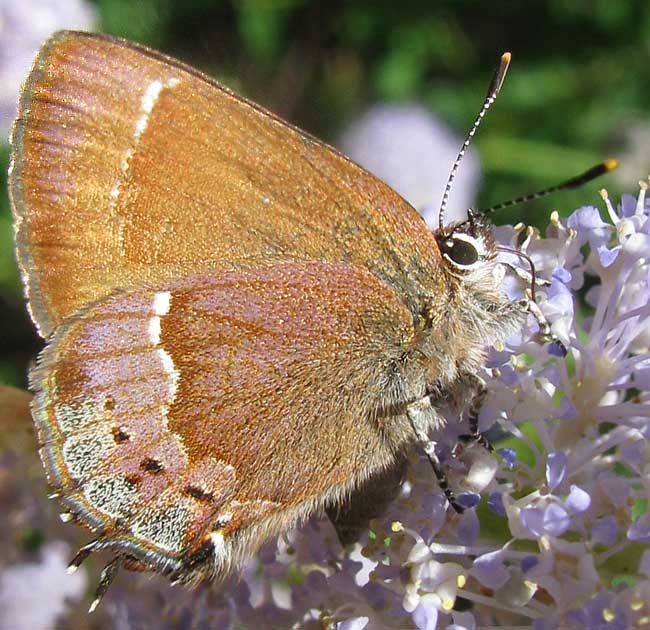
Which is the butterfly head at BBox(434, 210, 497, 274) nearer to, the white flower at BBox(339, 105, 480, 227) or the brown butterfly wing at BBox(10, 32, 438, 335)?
the brown butterfly wing at BBox(10, 32, 438, 335)

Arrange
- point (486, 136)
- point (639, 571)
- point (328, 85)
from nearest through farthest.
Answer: point (639, 571)
point (486, 136)
point (328, 85)

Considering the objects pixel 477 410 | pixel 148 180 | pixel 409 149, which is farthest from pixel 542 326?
pixel 409 149

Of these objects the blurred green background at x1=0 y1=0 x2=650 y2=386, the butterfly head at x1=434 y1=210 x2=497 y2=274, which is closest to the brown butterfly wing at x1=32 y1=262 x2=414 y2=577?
the butterfly head at x1=434 y1=210 x2=497 y2=274

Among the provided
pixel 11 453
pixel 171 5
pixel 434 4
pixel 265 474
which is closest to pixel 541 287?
pixel 265 474

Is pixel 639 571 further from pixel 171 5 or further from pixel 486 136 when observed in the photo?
pixel 171 5

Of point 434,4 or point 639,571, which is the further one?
point 434,4

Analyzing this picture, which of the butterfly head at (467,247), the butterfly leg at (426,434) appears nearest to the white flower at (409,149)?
the butterfly head at (467,247)
